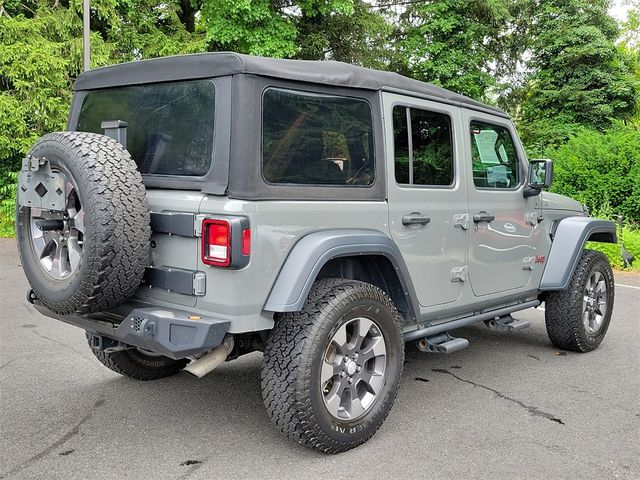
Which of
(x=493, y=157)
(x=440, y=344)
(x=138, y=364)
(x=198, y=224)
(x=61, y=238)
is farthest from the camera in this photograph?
(x=493, y=157)

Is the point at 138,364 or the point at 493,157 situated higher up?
the point at 493,157

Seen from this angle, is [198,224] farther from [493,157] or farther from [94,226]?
[493,157]

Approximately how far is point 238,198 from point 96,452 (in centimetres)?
155

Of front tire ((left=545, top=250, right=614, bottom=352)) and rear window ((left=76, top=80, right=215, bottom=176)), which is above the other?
rear window ((left=76, top=80, right=215, bottom=176))

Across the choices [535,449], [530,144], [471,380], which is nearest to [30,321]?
[471,380]

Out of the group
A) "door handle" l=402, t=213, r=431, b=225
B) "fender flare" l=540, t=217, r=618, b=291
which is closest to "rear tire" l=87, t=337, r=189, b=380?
"door handle" l=402, t=213, r=431, b=225

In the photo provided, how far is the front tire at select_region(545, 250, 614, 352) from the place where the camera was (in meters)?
5.18

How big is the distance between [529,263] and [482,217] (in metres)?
0.85

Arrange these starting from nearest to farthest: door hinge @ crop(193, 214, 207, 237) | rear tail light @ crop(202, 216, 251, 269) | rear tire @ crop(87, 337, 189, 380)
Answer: rear tail light @ crop(202, 216, 251, 269), door hinge @ crop(193, 214, 207, 237), rear tire @ crop(87, 337, 189, 380)

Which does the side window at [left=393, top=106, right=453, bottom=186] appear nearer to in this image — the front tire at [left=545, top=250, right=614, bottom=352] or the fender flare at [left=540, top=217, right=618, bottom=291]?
the fender flare at [left=540, top=217, right=618, bottom=291]

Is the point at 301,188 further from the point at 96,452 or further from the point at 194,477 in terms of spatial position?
the point at 96,452

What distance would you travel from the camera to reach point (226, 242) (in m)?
2.90

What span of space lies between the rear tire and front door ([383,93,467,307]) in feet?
5.77

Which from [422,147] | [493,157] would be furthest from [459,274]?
[493,157]
